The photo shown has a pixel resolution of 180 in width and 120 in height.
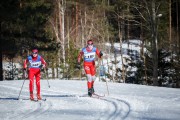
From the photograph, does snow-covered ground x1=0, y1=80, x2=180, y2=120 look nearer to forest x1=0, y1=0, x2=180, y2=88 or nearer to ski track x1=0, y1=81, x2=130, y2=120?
ski track x1=0, y1=81, x2=130, y2=120

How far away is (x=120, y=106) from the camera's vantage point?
981 cm

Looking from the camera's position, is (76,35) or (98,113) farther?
(76,35)

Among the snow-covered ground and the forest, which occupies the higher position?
the forest

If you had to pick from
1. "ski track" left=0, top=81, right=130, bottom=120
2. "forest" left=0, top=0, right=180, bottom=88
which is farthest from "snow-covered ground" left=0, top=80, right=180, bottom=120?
"forest" left=0, top=0, right=180, bottom=88

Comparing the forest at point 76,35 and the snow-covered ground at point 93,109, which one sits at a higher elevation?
the forest at point 76,35

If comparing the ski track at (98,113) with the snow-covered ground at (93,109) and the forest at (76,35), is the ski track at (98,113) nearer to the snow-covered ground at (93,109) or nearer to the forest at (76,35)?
the snow-covered ground at (93,109)

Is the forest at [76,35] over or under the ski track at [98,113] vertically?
over

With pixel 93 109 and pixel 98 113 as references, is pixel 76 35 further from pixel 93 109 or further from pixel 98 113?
pixel 98 113

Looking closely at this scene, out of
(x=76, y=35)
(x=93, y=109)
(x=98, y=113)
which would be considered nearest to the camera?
(x=98, y=113)

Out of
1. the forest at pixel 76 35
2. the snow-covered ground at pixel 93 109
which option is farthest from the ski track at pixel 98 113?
the forest at pixel 76 35

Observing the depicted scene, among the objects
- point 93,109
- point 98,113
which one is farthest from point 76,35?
point 98,113

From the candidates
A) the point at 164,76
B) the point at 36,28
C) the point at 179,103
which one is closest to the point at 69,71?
the point at 36,28

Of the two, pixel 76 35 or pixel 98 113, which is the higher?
pixel 76 35

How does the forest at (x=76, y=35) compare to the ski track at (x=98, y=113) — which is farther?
the forest at (x=76, y=35)
